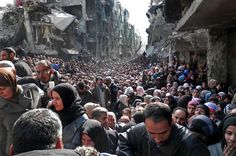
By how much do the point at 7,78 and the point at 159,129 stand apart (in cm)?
148

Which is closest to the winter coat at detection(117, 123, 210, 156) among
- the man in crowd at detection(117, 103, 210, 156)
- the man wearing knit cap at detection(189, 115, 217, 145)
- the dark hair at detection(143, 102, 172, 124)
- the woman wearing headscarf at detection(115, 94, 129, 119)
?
the man in crowd at detection(117, 103, 210, 156)

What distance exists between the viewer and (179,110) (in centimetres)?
501

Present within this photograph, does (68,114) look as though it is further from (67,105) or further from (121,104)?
(121,104)

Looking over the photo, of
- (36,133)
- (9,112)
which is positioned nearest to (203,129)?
(9,112)

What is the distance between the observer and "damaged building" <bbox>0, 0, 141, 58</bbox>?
1330 inches

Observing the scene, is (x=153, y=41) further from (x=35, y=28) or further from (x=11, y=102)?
(x=11, y=102)

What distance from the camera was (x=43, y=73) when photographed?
5148 millimetres

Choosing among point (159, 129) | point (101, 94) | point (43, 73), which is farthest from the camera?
point (101, 94)

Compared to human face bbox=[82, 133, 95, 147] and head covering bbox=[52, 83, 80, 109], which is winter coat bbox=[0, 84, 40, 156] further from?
human face bbox=[82, 133, 95, 147]

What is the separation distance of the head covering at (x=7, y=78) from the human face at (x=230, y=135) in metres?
1.99

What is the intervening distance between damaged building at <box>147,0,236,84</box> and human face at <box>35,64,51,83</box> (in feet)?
9.45

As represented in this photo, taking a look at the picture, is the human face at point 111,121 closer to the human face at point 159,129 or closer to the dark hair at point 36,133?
the human face at point 159,129

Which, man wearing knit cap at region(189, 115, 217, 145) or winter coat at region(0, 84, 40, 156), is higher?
winter coat at region(0, 84, 40, 156)

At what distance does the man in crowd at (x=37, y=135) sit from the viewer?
2004 millimetres
